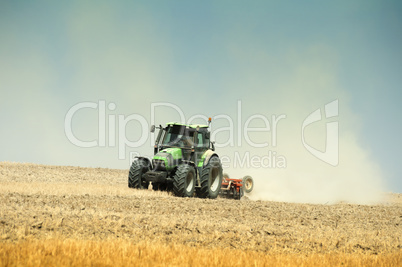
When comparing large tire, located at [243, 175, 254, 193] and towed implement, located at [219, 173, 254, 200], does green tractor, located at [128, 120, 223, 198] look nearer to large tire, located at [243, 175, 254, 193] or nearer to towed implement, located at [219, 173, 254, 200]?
towed implement, located at [219, 173, 254, 200]

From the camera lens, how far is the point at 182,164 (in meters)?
15.4

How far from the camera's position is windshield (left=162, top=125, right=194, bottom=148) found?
16.5m

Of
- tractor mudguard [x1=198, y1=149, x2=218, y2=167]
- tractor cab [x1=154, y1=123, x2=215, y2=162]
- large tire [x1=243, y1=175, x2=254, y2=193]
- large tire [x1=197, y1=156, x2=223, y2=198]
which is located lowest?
large tire [x1=243, y1=175, x2=254, y2=193]

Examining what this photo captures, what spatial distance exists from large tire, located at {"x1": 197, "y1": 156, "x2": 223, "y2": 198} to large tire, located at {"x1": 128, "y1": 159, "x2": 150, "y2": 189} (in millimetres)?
2104

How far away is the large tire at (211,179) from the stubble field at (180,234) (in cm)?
203

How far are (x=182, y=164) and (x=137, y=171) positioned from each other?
182 centimetres

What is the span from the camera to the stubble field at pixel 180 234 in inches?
287

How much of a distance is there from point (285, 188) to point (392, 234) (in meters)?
12.2

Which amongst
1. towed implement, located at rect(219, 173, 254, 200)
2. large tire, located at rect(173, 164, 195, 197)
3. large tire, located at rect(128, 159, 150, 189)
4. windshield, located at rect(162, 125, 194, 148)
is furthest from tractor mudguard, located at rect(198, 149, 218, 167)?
large tire, located at rect(128, 159, 150, 189)

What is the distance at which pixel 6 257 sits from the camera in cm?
671

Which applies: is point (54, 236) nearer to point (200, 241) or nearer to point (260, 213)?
point (200, 241)

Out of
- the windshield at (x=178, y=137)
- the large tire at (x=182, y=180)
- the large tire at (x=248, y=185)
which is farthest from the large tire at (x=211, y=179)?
the large tire at (x=248, y=185)

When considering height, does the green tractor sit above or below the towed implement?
above

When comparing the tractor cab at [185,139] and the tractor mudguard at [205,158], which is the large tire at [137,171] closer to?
the tractor cab at [185,139]
